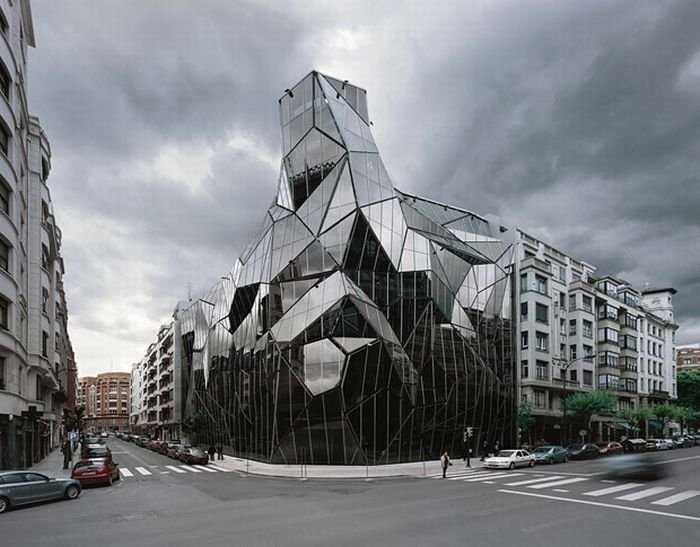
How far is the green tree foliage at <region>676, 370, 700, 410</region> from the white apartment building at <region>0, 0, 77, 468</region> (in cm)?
9676

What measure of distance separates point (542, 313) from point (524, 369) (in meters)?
6.78

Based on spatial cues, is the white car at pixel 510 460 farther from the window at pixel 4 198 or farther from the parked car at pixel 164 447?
the window at pixel 4 198

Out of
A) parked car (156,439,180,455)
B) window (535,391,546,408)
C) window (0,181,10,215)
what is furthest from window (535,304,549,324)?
window (0,181,10,215)

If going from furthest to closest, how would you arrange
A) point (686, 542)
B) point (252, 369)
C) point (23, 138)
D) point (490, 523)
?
point (252, 369) → point (23, 138) → point (490, 523) → point (686, 542)

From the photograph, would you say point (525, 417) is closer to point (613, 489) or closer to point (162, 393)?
point (613, 489)

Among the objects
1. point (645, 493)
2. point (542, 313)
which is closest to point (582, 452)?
point (542, 313)

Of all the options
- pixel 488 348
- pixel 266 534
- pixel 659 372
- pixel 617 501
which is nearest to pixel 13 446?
pixel 266 534

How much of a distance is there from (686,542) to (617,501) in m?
6.27

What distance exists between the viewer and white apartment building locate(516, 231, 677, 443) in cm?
5641

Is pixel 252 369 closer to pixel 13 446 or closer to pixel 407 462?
pixel 407 462

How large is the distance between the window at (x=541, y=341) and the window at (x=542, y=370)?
63.6 inches

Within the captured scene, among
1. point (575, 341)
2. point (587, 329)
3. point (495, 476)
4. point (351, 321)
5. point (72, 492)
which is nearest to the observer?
point (72, 492)

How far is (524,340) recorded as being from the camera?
56.9m

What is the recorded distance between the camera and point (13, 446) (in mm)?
29375
